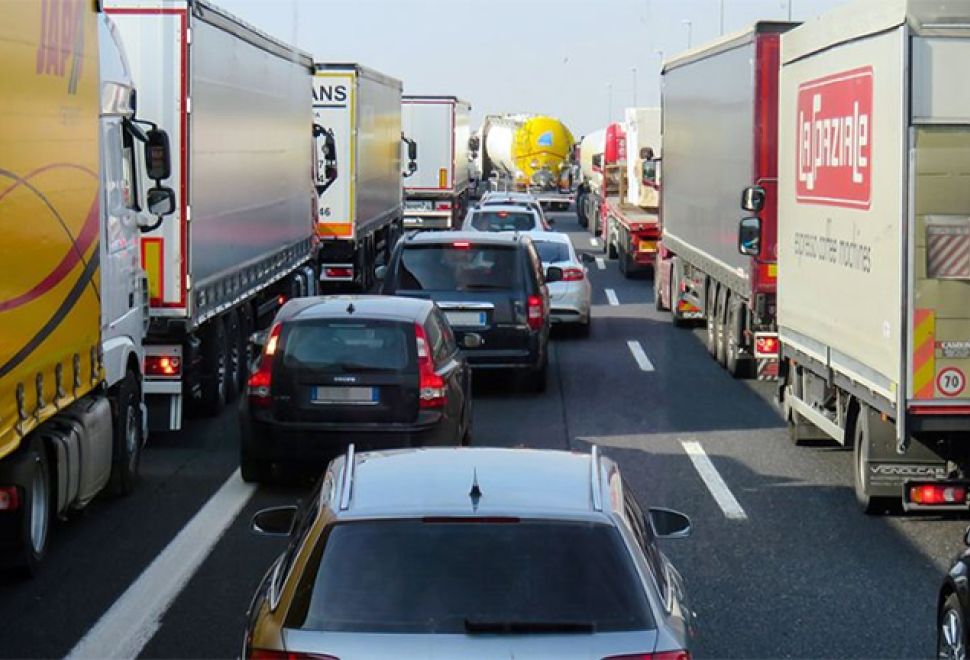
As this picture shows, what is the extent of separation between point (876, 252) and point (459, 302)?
314 inches

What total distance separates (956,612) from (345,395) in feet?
21.1

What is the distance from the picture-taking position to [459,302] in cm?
1948

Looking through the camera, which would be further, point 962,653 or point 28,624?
point 28,624

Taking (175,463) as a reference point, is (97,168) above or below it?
above

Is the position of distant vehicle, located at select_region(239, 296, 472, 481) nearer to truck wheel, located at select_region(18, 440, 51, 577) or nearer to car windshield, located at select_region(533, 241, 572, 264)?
truck wheel, located at select_region(18, 440, 51, 577)

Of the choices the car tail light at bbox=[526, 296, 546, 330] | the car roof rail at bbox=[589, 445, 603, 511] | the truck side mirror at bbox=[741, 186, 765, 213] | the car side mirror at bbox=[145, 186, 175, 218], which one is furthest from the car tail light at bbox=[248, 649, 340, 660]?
the car tail light at bbox=[526, 296, 546, 330]

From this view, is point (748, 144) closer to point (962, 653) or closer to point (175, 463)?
point (175, 463)

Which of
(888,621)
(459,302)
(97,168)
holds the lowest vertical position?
(888,621)

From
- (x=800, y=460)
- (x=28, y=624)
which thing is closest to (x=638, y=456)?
(x=800, y=460)

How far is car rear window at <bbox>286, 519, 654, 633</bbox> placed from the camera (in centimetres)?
568

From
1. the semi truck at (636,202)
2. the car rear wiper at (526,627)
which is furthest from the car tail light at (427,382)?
the semi truck at (636,202)

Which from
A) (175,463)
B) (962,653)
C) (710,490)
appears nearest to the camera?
(962,653)

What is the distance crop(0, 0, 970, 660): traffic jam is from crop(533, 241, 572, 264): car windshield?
3289mm

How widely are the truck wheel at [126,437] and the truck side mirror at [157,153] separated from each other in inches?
68.0
